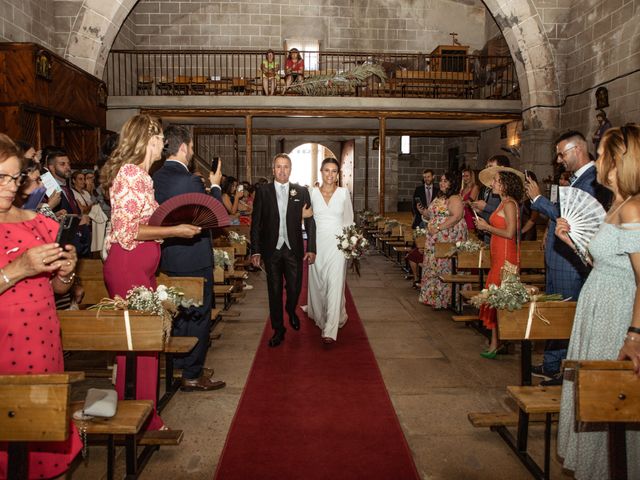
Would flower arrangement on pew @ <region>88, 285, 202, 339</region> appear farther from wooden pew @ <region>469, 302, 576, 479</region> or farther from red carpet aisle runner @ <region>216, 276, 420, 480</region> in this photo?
wooden pew @ <region>469, 302, 576, 479</region>

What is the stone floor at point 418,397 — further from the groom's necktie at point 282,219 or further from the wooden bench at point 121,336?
the groom's necktie at point 282,219

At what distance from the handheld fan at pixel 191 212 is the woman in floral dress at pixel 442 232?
361 cm

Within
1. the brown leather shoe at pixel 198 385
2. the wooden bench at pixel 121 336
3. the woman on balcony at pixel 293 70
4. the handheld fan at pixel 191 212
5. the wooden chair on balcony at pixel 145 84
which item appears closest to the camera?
the wooden bench at pixel 121 336

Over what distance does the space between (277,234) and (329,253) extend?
0.57m

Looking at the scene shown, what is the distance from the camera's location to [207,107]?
12.6 meters

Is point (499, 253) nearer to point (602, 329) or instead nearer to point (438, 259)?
point (438, 259)

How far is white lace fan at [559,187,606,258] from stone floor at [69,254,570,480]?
1.17 m

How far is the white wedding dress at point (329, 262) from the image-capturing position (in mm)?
5004

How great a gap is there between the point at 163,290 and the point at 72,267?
611mm

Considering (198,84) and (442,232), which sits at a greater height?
(198,84)

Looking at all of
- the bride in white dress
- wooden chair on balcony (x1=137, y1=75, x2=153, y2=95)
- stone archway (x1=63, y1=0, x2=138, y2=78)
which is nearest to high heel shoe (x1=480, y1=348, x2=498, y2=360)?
the bride in white dress

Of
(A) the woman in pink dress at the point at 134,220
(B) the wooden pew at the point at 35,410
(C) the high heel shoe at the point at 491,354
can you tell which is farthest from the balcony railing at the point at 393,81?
(B) the wooden pew at the point at 35,410

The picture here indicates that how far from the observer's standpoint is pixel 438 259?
6484 mm

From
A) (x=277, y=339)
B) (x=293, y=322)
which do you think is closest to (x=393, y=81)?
(x=293, y=322)
